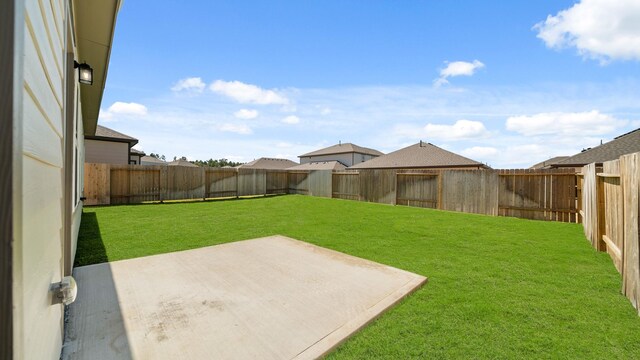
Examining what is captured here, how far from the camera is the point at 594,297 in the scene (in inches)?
127

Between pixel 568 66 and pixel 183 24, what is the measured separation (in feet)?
42.4

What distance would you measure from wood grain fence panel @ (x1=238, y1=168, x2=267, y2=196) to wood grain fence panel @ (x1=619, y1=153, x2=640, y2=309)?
16090 millimetres

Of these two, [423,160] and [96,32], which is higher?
[96,32]

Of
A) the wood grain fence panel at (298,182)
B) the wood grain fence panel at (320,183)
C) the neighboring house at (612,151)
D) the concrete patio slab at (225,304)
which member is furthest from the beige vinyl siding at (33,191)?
the neighboring house at (612,151)

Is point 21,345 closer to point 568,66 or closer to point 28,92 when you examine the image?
point 28,92

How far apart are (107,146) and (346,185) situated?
47.4ft

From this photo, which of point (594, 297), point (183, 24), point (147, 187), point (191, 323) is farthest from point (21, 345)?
point (147, 187)

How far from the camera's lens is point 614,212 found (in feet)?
14.3

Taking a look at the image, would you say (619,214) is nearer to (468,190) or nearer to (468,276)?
(468,276)

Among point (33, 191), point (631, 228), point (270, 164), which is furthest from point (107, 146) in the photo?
point (270, 164)

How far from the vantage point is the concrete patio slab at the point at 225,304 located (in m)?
2.20

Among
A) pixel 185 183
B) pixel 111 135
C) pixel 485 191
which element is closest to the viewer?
pixel 485 191

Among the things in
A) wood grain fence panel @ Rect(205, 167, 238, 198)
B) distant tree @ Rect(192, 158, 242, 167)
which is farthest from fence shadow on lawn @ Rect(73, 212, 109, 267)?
distant tree @ Rect(192, 158, 242, 167)

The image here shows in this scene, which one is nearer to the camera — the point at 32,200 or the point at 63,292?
the point at 32,200
